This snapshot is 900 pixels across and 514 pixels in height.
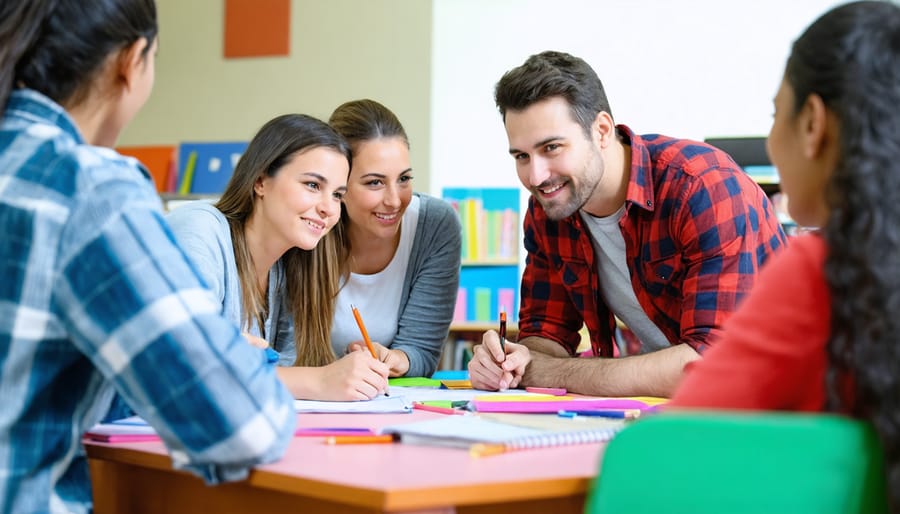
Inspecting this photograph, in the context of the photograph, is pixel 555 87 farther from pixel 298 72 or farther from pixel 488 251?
pixel 298 72

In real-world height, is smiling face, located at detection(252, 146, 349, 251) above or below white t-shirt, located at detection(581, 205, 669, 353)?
above

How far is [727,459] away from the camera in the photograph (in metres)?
0.78

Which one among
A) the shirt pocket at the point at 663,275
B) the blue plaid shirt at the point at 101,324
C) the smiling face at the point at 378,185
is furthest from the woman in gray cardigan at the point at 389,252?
the blue plaid shirt at the point at 101,324

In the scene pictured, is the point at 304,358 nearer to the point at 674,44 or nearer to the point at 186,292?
the point at 186,292

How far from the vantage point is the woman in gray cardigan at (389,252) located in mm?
2498

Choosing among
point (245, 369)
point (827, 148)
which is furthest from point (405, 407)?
point (827, 148)

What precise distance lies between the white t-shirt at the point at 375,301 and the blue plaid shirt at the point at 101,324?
140 cm

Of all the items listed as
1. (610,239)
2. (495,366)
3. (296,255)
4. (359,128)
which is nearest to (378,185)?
(359,128)

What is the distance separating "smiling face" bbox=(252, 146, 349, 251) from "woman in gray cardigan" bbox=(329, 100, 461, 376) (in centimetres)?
21

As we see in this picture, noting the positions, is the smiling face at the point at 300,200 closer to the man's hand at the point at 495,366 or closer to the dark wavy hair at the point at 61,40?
the man's hand at the point at 495,366

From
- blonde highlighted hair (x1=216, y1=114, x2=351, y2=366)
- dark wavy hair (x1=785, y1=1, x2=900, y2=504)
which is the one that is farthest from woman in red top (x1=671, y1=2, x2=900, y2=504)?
blonde highlighted hair (x1=216, y1=114, x2=351, y2=366)

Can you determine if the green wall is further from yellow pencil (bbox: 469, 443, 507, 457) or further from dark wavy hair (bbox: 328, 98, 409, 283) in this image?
yellow pencil (bbox: 469, 443, 507, 457)

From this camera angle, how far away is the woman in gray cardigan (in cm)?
250

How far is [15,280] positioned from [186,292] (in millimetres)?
179
